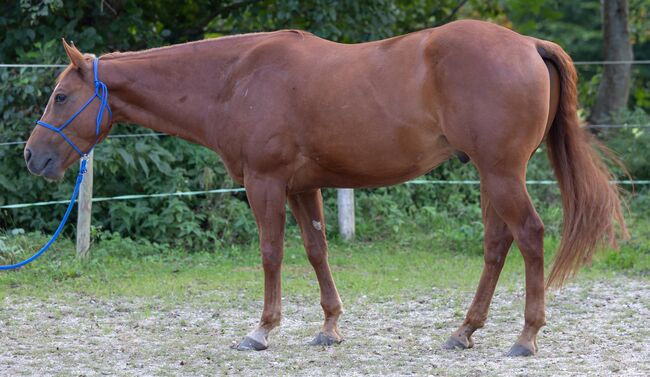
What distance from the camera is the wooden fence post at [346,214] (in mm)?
9391

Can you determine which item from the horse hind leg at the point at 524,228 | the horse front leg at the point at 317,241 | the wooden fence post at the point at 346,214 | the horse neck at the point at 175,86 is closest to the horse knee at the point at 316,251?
the horse front leg at the point at 317,241

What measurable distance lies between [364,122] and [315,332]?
4.71ft

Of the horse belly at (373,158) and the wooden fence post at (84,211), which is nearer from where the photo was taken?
the horse belly at (373,158)

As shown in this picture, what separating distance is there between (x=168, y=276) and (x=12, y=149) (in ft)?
7.00

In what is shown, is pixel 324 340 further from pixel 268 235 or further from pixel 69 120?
pixel 69 120

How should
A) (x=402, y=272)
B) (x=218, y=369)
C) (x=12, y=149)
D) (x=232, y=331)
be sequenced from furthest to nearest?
(x=12, y=149) < (x=402, y=272) < (x=232, y=331) < (x=218, y=369)

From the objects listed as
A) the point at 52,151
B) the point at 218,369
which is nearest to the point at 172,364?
the point at 218,369

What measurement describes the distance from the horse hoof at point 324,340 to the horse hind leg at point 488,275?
64 cm

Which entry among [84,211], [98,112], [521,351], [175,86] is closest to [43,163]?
[98,112]

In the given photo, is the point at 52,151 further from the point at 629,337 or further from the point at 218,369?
the point at 629,337

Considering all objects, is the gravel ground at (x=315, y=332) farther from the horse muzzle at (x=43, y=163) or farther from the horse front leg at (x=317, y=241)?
the horse muzzle at (x=43, y=163)

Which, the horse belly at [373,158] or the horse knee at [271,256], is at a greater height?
the horse belly at [373,158]

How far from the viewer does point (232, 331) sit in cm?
592

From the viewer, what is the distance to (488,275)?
17.8 ft
